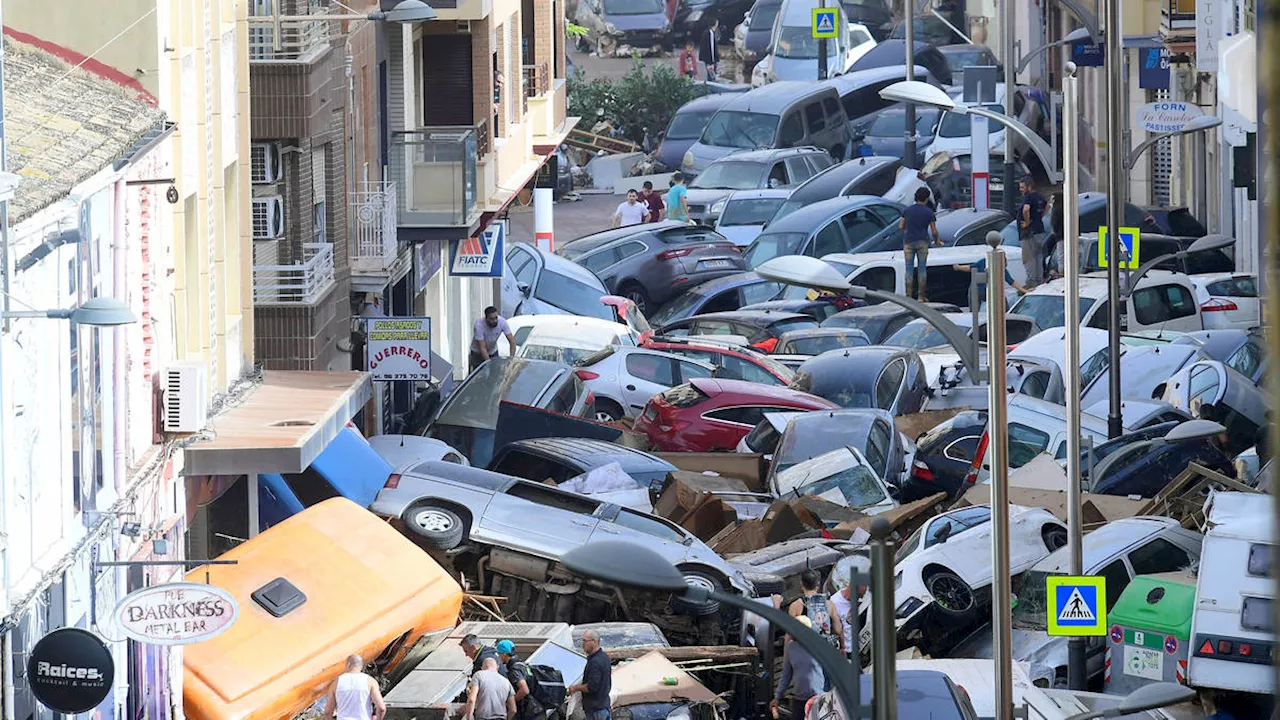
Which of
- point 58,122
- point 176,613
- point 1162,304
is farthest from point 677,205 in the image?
point 176,613

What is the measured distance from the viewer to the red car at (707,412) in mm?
27359

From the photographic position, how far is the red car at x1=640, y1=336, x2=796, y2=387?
29797mm

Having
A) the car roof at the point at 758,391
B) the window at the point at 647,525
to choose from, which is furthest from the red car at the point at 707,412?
the window at the point at 647,525

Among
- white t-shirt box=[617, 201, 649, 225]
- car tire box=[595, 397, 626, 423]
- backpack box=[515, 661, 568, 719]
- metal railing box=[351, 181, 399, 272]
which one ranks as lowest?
backpack box=[515, 661, 568, 719]

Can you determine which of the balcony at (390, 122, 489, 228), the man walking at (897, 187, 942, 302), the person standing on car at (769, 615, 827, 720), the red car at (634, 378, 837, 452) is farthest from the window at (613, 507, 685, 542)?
the man walking at (897, 187, 942, 302)

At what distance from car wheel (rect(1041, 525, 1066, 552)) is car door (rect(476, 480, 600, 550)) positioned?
Answer: 13.1ft

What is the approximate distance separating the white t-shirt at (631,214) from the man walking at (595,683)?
28.7m

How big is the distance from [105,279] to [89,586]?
209 centimetres

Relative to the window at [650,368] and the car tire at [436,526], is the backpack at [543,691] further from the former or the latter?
the window at [650,368]

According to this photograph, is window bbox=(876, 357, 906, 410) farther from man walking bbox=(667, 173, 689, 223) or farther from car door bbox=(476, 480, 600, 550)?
man walking bbox=(667, 173, 689, 223)

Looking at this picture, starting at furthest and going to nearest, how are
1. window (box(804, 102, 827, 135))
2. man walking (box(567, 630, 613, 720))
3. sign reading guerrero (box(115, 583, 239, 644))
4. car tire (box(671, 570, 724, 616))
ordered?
window (box(804, 102, 827, 135))
car tire (box(671, 570, 724, 616))
man walking (box(567, 630, 613, 720))
sign reading guerrero (box(115, 583, 239, 644))

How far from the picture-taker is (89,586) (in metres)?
15.0

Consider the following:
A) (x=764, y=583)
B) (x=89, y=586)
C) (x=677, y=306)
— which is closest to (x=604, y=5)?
(x=677, y=306)

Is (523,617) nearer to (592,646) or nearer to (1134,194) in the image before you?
(592,646)
